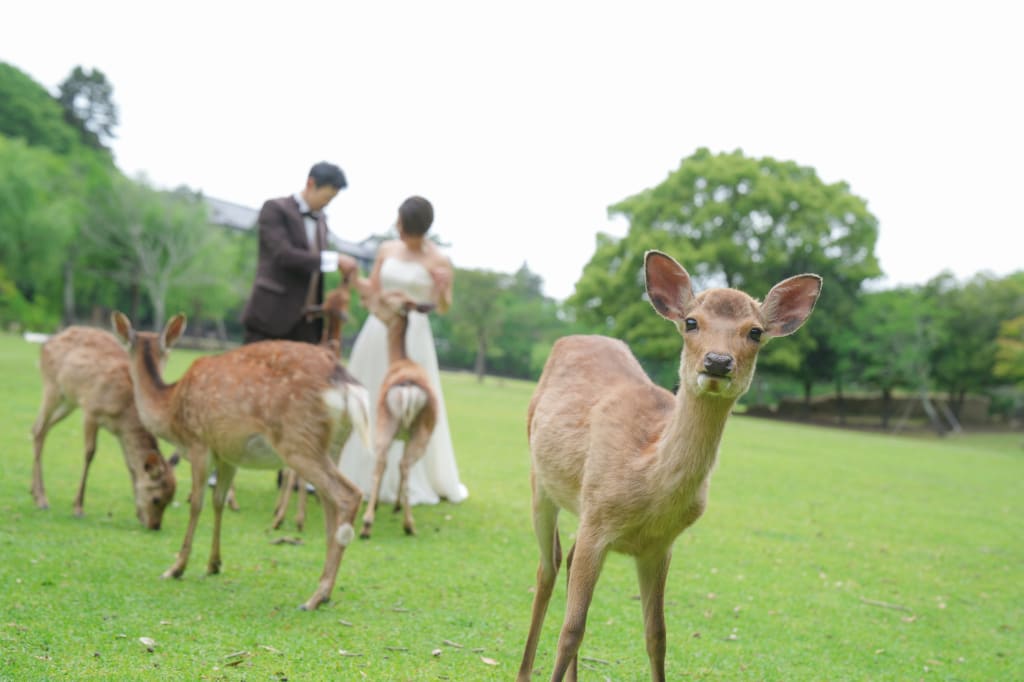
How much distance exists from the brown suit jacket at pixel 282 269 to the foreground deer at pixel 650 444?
346 cm

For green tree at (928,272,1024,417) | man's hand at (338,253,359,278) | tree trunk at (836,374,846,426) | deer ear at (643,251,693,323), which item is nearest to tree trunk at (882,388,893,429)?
tree trunk at (836,374,846,426)

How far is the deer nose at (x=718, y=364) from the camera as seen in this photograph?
241 centimetres

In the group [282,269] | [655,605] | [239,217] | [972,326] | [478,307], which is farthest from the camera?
[239,217]

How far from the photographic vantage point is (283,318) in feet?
21.3

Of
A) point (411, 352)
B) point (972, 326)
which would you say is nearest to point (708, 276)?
→ point (972, 326)

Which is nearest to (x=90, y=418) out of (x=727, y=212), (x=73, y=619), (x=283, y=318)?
(x=283, y=318)

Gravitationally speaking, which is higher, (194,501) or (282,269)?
(282,269)

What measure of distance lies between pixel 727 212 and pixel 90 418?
30986 mm

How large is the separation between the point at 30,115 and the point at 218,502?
55.8 metres

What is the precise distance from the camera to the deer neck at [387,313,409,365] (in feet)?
22.9

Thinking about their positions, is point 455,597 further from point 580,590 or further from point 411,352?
point 411,352

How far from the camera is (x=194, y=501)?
→ 14.8ft

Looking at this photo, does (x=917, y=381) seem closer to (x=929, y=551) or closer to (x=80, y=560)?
(x=929, y=551)

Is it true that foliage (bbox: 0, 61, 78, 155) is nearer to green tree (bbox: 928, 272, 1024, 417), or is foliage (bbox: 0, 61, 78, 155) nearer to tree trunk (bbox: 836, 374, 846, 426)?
tree trunk (bbox: 836, 374, 846, 426)
